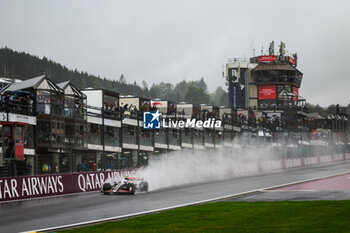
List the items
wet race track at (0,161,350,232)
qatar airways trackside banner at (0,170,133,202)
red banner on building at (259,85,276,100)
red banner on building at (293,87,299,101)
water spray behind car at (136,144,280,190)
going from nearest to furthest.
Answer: wet race track at (0,161,350,232)
qatar airways trackside banner at (0,170,133,202)
water spray behind car at (136,144,280,190)
red banner on building at (259,85,276,100)
red banner on building at (293,87,299,101)

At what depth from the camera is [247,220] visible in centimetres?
2173

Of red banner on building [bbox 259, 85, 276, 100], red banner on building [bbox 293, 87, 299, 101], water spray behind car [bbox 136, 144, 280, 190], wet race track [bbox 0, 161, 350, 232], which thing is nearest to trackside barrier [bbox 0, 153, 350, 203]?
wet race track [bbox 0, 161, 350, 232]

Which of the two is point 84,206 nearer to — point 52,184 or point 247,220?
point 52,184

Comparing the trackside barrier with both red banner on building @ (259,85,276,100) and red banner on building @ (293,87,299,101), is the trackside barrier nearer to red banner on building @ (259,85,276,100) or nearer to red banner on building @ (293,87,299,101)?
red banner on building @ (259,85,276,100)

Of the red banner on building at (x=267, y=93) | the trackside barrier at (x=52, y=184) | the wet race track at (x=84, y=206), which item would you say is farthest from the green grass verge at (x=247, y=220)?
the red banner on building at (x=267, y=93)

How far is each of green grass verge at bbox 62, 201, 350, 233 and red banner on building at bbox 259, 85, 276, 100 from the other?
120230mm

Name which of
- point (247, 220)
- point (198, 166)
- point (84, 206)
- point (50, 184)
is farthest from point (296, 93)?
point (247, 220)

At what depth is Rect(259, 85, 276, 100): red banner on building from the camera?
14638cm

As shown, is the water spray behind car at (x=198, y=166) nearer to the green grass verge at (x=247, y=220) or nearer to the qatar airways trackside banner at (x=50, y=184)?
the qatar airways trackside banner at (x=50, y=184)

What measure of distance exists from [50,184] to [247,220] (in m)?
18.0

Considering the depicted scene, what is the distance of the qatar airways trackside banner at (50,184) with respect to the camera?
33250mm

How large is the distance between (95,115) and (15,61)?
5073 inches

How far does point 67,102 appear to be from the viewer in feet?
152

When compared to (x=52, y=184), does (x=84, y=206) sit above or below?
below
